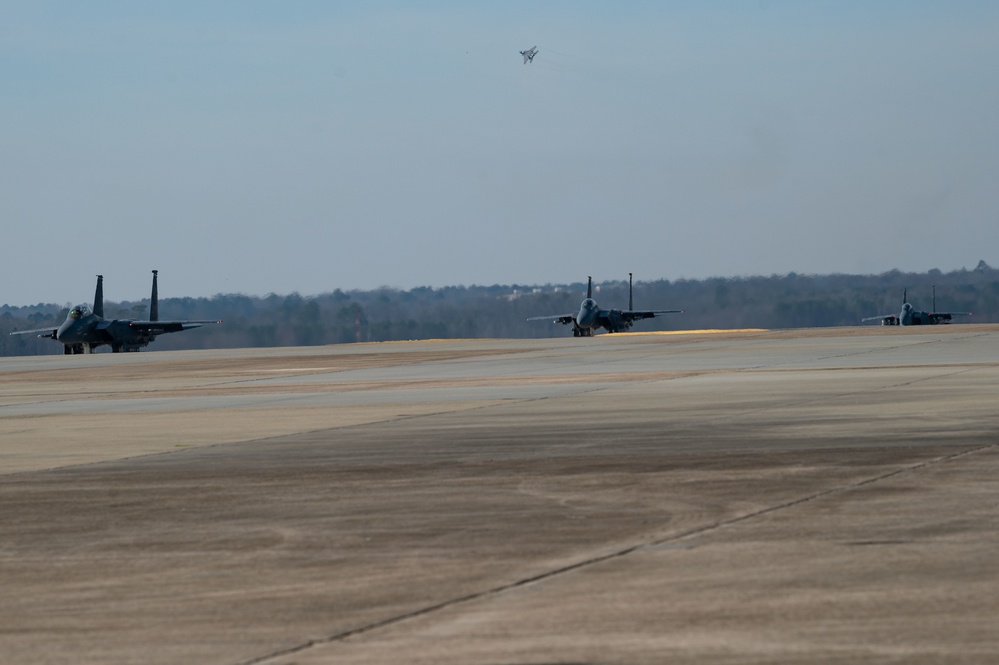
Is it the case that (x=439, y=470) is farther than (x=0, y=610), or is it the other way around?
(x=439, y=470)

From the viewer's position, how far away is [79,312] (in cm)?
10106

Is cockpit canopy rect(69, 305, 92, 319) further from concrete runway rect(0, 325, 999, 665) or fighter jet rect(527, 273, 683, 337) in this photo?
concrete runway rect(0, 325, 999, 665)

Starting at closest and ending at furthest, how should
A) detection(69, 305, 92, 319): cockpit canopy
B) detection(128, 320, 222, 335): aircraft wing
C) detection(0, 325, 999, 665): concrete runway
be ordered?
1. detection(0, 325, 999, 665): concrete runway
2. detection(69, 305, 92, 319): cockpit canopy
3. detection(128, 320, 222, 335): aircraft wing

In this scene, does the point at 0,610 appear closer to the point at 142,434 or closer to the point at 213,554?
the point at 213,554

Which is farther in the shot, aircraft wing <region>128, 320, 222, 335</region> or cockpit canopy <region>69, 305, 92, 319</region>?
aircraft wing <region>128, 320, 222, 335</region>

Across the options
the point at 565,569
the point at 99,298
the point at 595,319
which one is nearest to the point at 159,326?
the point at 99,298

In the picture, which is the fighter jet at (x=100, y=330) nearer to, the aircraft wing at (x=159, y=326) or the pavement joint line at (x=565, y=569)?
the aircraft wing at (x=159, y=326)

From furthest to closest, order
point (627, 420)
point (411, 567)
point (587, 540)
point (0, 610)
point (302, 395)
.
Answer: point (302, 395), point (627, 420), point (587, 540), point (411, 567), point (0, 610)

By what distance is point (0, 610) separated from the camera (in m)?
8.59

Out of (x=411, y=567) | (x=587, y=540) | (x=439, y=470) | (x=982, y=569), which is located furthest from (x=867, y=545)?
(x=439, y=470)

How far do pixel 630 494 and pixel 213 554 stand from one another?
3.90 meters

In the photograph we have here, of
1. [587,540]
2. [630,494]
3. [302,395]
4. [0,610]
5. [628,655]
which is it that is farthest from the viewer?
[302,395]

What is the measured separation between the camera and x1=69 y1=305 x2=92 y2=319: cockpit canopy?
330 ft

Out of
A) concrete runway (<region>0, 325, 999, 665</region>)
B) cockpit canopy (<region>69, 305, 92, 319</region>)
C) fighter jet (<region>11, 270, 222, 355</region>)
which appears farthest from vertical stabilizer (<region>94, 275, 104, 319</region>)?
concrete runway (<region>0, 325, 999, 665</region>)
